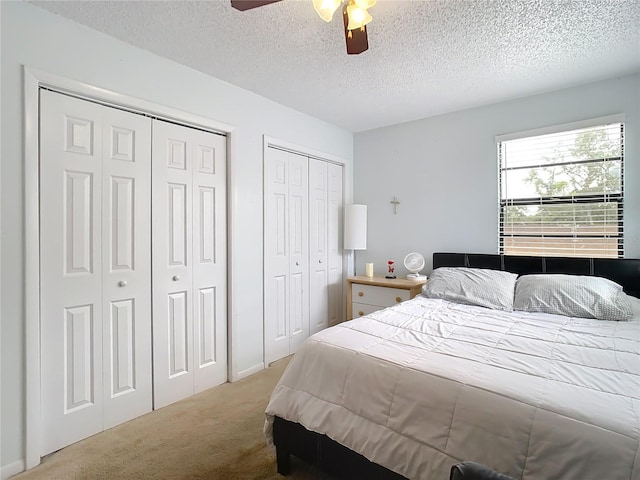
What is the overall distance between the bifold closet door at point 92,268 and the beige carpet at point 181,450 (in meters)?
0.14

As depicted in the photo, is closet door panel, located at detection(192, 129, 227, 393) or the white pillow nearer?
the white pillow

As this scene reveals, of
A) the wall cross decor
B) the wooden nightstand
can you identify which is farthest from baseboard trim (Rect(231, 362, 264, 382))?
the wall cross decor

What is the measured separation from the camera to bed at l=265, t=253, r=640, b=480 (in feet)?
3.50

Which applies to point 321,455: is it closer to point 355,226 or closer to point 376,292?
point 376,292

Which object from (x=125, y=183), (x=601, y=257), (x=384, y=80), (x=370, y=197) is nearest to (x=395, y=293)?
(x=370, y=197)

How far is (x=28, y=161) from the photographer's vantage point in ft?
5.90

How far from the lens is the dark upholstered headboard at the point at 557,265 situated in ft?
8.21

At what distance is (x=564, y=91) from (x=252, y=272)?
3.10 meters

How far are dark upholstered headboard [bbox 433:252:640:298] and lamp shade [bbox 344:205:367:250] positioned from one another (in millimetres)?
852

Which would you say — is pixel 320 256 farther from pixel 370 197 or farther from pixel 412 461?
pixel 412 461

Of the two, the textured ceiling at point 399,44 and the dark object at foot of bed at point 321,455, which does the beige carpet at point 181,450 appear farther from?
the textured ceiling at point 399,44

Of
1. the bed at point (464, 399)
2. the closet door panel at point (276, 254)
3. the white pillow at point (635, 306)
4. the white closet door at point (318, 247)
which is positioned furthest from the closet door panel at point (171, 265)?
the white pillow at point (635, 306)

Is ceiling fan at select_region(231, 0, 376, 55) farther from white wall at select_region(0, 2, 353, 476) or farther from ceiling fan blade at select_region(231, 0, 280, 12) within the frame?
white wall at select_region(0, 2, 353, 476)

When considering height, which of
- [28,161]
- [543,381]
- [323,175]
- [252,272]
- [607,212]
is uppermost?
[323,175]
